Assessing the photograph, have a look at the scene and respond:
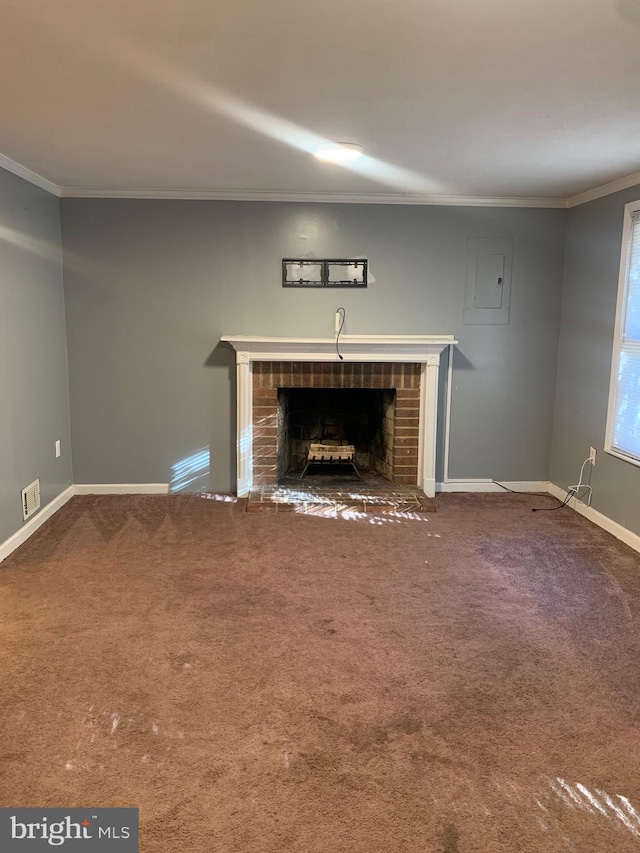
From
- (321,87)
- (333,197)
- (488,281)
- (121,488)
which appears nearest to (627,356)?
(488,281)

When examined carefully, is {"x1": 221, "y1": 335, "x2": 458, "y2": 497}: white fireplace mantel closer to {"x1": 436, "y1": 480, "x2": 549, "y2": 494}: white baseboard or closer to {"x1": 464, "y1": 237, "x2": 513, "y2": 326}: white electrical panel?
{"x1": 436, "y1": 480, "x2": 549, "y2": 494}: white baseboard

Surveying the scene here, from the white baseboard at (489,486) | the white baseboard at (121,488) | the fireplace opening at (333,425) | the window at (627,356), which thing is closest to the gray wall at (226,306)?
the white baseboard at (121,488)

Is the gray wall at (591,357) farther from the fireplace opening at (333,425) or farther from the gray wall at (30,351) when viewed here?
the gray wall at (30,351)

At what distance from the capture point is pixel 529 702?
7.38 ft

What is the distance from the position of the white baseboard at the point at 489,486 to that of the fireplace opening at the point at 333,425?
0.52 metres

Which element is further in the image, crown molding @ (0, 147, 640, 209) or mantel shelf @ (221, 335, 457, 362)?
mantel shelf @ (221, 335, 457, 362)

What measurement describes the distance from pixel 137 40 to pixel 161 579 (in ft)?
7.80

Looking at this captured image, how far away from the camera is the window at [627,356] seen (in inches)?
149

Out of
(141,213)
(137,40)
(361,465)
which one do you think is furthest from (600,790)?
(141,213)

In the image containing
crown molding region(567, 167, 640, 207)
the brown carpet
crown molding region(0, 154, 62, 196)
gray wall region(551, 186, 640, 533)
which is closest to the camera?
the brown carpet

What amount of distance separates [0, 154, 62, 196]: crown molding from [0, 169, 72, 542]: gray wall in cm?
4

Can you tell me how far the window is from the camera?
3777 millimetres

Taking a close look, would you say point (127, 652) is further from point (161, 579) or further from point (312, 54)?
point (312, 54)

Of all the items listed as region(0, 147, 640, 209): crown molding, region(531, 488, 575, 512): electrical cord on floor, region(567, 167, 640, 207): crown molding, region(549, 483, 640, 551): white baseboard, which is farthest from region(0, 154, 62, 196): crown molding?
region(549, 483, 640, 551): white baseboard
